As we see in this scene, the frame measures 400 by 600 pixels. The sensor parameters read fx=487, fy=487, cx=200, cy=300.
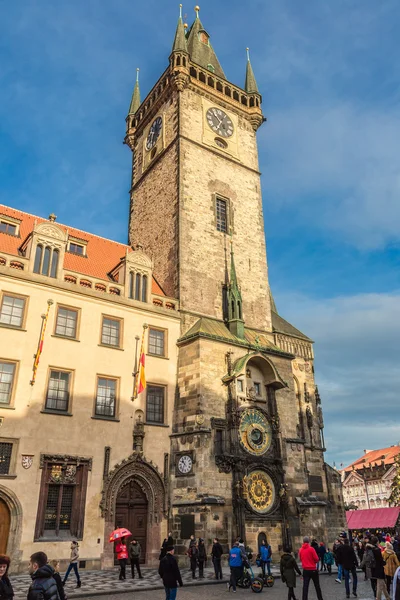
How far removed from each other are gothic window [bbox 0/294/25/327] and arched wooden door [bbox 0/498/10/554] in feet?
22.7

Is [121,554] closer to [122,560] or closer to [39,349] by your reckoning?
[122,560]

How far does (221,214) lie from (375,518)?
36.6 m

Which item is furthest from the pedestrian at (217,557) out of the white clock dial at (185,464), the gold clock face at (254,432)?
the gold clock face at (254,432)

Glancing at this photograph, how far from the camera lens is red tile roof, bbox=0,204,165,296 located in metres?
23.9

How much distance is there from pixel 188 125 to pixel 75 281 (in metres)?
14.3

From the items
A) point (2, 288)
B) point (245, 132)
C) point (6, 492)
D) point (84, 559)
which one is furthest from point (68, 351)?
point (245, 132)

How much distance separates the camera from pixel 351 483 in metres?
97.8

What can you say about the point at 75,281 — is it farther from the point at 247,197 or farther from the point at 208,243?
the point at 247,197

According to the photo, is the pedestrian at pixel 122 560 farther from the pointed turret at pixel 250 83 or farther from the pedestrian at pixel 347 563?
the pointed turret at pixel 250 83

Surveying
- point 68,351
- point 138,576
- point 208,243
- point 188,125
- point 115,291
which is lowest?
point 138,576

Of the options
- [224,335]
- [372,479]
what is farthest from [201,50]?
[372,479]

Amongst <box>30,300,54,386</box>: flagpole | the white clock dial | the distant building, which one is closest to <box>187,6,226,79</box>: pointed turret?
<box>30,300,54,386</box>: flagpole

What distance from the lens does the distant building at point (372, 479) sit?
87438 mm

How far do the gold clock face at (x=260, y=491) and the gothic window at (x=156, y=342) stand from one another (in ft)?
23.6
